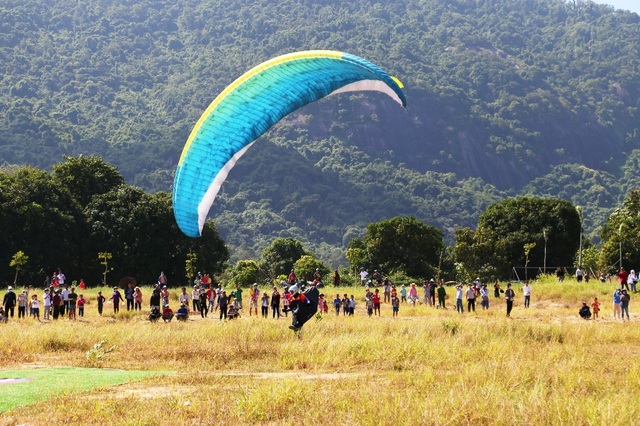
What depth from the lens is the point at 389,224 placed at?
65625mm

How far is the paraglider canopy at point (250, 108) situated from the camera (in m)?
16.6

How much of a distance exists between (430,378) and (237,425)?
354cm

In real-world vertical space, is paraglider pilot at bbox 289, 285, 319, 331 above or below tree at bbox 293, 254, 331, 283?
below

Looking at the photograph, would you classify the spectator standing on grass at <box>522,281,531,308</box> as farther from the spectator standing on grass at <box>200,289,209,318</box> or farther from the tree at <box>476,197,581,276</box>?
the tree at <box>476,197,581,276</box>

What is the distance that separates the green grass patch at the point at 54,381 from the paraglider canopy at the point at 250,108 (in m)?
3.46

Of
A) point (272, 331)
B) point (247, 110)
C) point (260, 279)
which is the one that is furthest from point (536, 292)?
point (260, 279)

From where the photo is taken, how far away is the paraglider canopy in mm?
16578

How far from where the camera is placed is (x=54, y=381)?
13.2 metres

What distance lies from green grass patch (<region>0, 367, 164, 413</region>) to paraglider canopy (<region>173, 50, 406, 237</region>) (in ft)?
11.3

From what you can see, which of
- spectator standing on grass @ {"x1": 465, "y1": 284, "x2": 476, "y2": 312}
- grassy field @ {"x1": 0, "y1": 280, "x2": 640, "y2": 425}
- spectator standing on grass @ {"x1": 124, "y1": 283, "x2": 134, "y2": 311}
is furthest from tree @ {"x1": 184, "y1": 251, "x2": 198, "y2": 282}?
grassy field @ {"x1": 0, "y1": 280, "x2": 640, "y2": 425}

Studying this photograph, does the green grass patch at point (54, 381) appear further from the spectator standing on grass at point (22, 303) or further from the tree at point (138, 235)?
the tree at point (138, 235)

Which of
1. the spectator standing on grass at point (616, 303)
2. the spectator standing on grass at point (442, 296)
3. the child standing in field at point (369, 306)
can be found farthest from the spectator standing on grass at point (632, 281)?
the child standing in field at point (369, 306)

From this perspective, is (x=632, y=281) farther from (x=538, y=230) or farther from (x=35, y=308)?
(x=538, y=230)

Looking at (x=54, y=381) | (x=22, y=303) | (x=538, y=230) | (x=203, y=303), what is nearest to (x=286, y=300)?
(x=203, y=303)
